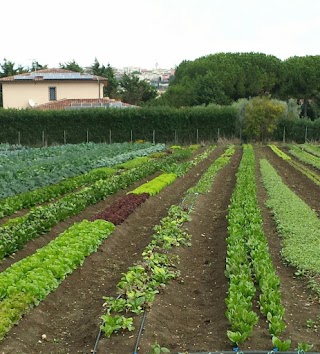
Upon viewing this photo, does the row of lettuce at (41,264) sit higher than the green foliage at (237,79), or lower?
lower

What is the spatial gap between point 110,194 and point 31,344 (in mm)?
11502

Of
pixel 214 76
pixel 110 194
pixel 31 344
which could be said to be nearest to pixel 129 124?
pixel 214 76

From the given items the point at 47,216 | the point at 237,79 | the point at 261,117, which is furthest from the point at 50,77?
the point at 47,216

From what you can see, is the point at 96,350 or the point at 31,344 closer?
the point at 96,350

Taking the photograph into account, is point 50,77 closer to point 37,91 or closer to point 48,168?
point 37,91

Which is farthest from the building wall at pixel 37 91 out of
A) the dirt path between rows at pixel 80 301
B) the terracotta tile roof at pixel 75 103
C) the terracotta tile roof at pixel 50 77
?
the dirt path between rows at pixel 80 301

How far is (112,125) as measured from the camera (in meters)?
46.7

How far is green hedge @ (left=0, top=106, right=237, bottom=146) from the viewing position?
46188 mm

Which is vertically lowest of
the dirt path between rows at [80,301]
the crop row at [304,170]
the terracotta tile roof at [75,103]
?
the crop row at [304,170]

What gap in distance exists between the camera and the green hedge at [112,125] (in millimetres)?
46188

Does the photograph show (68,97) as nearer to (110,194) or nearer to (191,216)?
(110,194)

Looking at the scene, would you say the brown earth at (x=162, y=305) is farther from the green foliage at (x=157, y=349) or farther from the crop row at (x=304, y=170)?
the crop row at (x=304, y=170)

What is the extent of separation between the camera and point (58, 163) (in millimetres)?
25234

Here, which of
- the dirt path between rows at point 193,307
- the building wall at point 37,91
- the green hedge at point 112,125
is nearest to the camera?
the dirt path between rows at point 193,307
